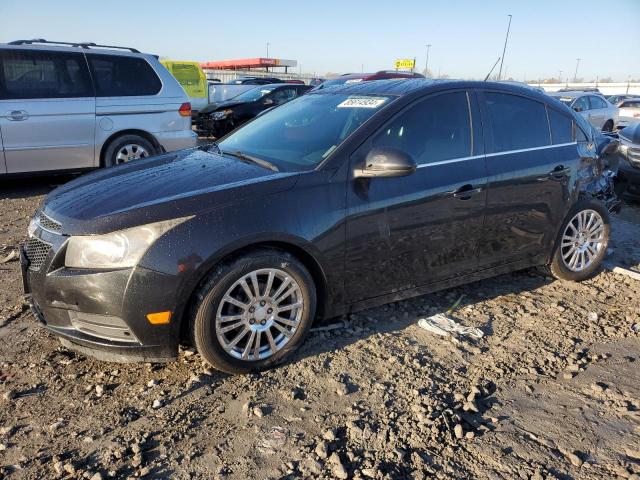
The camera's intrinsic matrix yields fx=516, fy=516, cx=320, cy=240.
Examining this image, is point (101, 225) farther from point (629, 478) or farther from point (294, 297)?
point (629, 478)

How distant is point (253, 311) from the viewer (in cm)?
292

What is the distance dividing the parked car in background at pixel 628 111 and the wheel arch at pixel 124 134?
1757 cm

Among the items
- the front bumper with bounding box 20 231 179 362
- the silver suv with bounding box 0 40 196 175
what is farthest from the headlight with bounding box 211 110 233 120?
the front bumper with bounding box 20 231 179 362

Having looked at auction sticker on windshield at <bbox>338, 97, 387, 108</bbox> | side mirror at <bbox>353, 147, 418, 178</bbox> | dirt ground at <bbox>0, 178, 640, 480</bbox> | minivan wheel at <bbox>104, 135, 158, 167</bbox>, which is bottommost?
dirt ground at <bbox>0, 178, 640, 480</bbox>

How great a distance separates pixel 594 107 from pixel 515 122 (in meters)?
14.3

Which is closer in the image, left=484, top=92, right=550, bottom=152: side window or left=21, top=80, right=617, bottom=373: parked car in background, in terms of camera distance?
left=21, top=80, right=617, bottom=373: parked car in background

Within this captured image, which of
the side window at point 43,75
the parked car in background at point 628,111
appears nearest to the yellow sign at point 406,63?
the parked car in background at point 628,111

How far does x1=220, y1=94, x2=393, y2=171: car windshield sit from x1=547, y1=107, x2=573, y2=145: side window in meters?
1.60

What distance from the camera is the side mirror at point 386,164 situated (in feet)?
10.0

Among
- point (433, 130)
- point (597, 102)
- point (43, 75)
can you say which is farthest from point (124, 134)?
point (597, 102)

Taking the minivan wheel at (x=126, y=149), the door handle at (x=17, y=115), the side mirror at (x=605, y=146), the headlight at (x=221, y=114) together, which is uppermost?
the side mirror at (x=605, y=146)

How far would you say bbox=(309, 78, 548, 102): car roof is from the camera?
11.9 feet

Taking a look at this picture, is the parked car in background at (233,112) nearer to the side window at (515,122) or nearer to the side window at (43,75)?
the side window at (43,75)

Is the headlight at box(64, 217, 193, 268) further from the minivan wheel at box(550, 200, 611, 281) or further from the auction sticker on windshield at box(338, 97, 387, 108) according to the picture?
the minivan wheel at box(550, 200, 611, 281)
